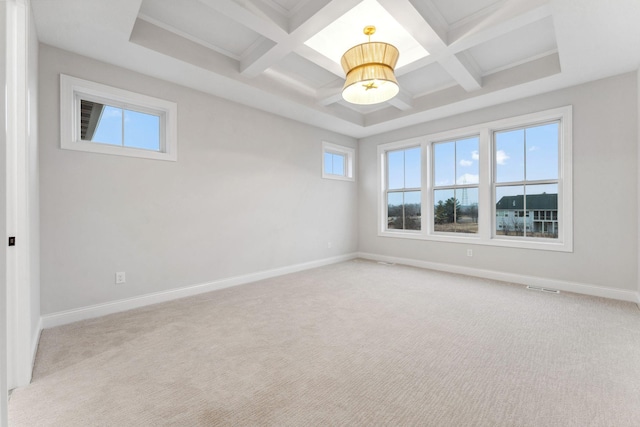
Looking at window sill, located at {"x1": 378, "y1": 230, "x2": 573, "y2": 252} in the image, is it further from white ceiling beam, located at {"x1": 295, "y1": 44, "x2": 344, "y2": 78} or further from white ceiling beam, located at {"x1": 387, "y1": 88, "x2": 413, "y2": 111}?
white ceiling beam, located at {"x1": 295, "y1": 44, "x2": 344, "y2": 78}

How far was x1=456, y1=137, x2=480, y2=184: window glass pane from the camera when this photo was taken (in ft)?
15.3

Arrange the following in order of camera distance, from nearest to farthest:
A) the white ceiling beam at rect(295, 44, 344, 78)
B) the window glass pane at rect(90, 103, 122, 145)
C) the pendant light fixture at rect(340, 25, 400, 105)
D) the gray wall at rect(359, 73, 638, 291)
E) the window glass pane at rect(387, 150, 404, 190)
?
1. the pendant light fixture at rect(340, 25, 400, 105)
2. the window glass pane at rect(90, 103, 122, 145)
3. the white ceiling beam at rect(295, 44, 344, 78)
4. the gray wall at rect(359, 73, 638, 291)
5. the window glass pane at rect(387, 150, 404, 190)

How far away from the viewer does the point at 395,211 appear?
5816 mm

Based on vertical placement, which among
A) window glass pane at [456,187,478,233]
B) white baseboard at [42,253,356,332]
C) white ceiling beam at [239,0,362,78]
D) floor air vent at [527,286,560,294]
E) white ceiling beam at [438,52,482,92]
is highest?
white ceiling beam at [438,52,482,92]

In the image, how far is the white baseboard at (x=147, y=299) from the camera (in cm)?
270

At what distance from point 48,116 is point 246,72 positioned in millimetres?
2015

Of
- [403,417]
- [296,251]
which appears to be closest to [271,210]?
[296,251]

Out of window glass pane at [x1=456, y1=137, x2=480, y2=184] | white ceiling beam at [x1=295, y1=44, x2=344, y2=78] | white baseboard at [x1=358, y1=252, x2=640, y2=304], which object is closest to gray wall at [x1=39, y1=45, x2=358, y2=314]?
white ceiling beam at [x1=295, y1=44, x2=344, y2=78]

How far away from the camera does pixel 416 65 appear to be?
11.1 ft

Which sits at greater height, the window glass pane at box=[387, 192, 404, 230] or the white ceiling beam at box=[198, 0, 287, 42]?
the white ceiling beam at box=[198, 0, 287, 42]

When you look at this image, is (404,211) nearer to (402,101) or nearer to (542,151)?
(402,101)

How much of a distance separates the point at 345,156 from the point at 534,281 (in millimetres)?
3971

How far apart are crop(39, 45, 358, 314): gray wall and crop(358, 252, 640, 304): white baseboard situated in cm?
194

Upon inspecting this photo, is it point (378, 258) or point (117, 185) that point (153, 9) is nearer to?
point (117, 185)
